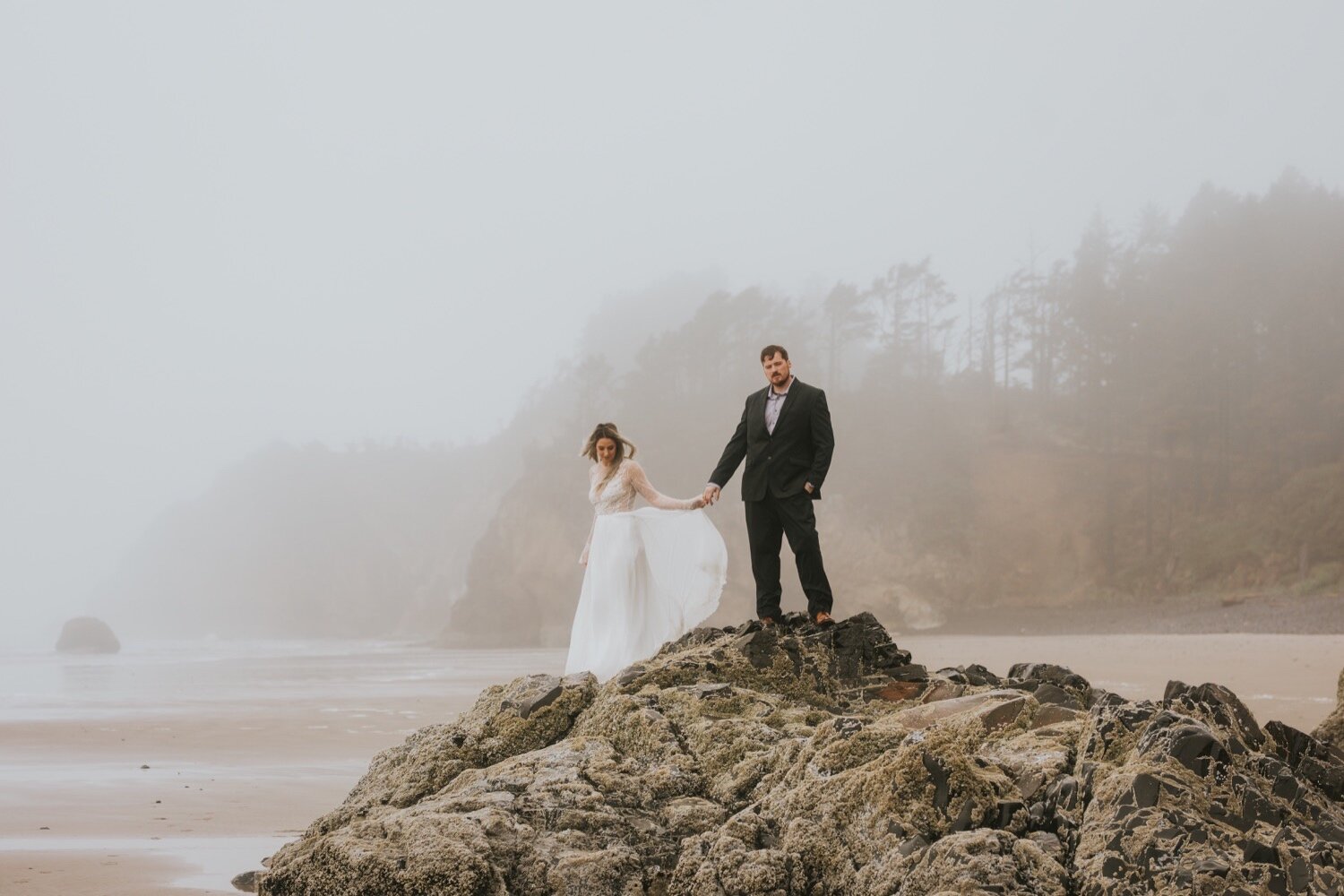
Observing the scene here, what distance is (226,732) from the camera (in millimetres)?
13625

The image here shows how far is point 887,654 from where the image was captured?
22.9 ft

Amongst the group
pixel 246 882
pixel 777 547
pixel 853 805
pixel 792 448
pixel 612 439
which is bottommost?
pixel 246 882

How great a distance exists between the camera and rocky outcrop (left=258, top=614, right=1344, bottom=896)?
3738 mm

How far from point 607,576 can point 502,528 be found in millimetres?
44760

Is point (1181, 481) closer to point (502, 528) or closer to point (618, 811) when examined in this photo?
point (502, 528)

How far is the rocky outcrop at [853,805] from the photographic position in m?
3.74

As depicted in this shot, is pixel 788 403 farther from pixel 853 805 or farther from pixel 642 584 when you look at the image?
pixel 853 805

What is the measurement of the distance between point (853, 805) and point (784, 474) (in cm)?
345

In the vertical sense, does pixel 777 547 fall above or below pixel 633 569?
above

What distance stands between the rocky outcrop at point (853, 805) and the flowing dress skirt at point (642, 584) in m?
2.03

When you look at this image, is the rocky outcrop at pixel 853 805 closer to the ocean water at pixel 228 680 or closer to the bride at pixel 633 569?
the bride at pixel 633 569

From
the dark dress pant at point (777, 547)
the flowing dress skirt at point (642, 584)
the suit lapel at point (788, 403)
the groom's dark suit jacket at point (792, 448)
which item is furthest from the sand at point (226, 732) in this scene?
the suit lapel at point (788, 403)

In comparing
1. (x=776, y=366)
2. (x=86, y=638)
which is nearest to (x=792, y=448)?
(x=776, y=366)

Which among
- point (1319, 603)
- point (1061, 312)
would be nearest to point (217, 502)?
point (1061, 312)
